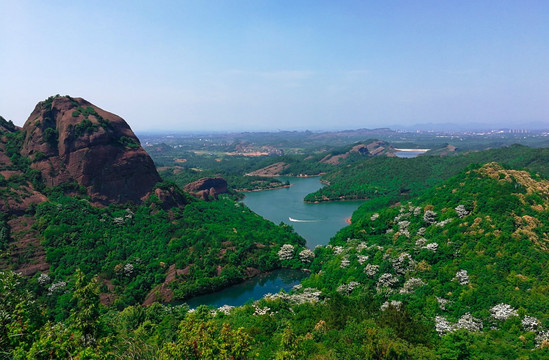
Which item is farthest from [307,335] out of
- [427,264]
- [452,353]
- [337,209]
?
[337,209]

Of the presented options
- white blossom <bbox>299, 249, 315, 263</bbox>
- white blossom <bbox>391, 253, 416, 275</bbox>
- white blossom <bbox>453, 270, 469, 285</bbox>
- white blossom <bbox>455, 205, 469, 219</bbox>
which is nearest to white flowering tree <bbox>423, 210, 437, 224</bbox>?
white blossom <bbox>455, 205, 469, 219</bbox>

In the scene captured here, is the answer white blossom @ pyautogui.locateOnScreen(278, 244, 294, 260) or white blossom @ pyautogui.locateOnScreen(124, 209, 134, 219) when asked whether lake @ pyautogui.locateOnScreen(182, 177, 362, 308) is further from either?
white blossom @ pyautogui.locateOnScreen(124, 209, 134, 219)

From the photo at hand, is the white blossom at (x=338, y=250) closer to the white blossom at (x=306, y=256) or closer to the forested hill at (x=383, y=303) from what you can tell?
the forested hill at (x=383, y=303)

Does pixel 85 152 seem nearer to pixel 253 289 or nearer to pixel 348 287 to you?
pixel 253 289

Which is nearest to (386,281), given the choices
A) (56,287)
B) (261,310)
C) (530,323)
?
(530,323)

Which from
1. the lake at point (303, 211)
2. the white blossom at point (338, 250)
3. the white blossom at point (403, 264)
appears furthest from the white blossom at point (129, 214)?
the white blossom at point (403, 264)

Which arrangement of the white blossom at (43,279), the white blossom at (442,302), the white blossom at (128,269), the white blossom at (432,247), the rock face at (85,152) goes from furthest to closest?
the rock face at (85,152)
the white blossom at (128,269)
the white blossom at (43,279)
the white blossom at (432,247)
the white blossom at (442,302)

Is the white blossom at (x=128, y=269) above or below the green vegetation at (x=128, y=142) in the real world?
below
